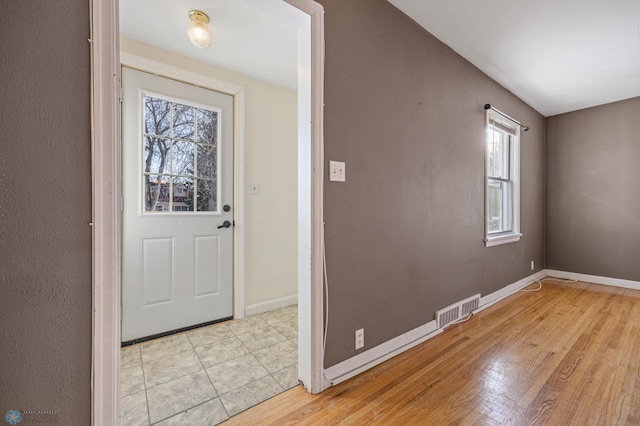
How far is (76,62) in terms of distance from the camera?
93cm

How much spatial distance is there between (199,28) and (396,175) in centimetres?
174

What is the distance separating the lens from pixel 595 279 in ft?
13.0

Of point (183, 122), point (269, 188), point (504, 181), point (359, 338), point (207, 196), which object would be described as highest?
point (183, 122)

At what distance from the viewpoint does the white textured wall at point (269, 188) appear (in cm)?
280

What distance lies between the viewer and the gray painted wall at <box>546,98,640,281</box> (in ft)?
12.0

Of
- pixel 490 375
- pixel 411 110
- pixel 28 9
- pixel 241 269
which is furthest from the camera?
pixel 241 269

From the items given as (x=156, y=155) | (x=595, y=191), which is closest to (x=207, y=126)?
(x=156, y=155)

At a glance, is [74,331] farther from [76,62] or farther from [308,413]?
[308,413]

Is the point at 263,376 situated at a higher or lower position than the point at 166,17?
lower

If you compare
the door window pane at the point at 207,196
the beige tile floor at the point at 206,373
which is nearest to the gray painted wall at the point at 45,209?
the beige tile floor at the point at 206,373

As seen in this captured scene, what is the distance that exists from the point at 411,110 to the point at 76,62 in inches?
77.6

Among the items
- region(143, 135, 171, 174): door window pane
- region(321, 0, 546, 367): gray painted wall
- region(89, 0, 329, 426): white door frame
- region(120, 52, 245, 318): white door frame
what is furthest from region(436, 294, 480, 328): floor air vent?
region(143, 135, 171, 174): door window pane

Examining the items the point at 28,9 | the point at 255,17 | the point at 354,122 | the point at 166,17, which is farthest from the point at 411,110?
the point at 28,9

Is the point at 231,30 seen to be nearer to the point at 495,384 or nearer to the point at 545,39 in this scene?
the point at 545,39
